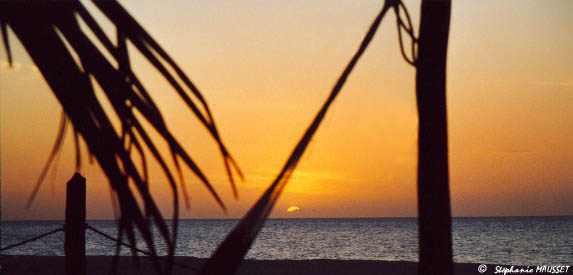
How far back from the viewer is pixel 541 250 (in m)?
39.4

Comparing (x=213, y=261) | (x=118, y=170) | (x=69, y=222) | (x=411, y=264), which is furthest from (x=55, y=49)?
(x=411, y=264)

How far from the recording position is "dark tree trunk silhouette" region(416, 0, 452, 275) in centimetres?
197

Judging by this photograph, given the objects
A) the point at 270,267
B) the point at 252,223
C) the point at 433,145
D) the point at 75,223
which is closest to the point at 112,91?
the point at 252,223

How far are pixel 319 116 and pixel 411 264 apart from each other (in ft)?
48.4

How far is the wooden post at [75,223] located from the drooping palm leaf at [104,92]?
12.8ft

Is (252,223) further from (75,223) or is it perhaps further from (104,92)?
(75,223)

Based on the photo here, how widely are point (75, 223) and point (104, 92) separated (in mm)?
4055

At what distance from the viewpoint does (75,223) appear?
448cm

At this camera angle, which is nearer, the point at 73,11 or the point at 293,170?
the point at 73,11

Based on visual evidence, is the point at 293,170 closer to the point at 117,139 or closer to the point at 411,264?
the point at 117,139

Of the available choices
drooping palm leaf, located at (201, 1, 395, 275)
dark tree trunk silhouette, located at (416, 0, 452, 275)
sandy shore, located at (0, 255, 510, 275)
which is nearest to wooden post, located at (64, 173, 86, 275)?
dark tree trunk silhouette, located at (416, 0, 452, 275)

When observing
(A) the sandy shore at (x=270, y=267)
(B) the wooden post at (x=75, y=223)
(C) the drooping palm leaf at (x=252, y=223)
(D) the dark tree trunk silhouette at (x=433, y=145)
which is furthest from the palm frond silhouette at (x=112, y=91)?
(A) the sandy shore at (x=270, y=267)

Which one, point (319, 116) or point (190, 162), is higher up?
point (319, 116)

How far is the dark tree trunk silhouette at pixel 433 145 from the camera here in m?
1.97
